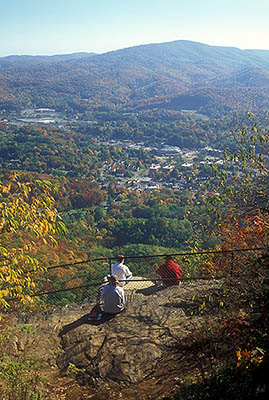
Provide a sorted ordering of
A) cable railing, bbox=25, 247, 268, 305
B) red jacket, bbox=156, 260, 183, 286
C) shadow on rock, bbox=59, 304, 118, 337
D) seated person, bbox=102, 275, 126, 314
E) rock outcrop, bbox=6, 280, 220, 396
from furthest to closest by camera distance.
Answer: red jacket, bbox=156, 260, 183, 286
seated person, bbox=102, 275, 126, 314
shadow on rock, bbox=59, 304, 118, 337
cable railing, bbox=25, 247, 268, 305
rock outcrop, bbox=6, 280, 220, 396

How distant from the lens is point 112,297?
610 centimetres

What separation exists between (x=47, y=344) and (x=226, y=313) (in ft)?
9.47

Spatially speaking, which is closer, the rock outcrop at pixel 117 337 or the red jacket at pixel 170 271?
the rock outcrop at pixel 117 337

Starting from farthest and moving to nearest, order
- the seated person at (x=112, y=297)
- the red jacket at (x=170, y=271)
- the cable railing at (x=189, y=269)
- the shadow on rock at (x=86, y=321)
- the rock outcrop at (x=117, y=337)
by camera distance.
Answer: the red jacket at (x=170, y=271) < the seated person at (x=112, y=297) < the shadow on rock at (x=86, y=321) < the cable railing at (x=189, y=269) < the rock outcrop at (x=117, y=337)

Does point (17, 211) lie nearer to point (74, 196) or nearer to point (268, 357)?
point (268, 357)

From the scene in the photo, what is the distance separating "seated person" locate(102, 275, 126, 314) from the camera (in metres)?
6.07

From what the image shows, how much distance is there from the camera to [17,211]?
4.32m

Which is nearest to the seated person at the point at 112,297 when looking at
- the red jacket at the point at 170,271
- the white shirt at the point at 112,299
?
the white shirt at the point at 112,299

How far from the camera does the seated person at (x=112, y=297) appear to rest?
19.9 feet

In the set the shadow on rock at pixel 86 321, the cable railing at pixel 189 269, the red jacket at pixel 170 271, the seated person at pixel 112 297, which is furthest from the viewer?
the red jacket at pixel 170 271

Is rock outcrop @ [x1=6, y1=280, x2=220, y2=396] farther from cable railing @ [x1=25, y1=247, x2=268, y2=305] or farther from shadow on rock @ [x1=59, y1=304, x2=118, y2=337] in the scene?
cable railing @ [x1=25, y1=247, x2=268, y2=305]

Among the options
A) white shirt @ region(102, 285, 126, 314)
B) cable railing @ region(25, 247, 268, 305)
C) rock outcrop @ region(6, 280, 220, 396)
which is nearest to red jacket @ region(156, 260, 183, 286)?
cable railing @ region(25, 247, 268, 305)

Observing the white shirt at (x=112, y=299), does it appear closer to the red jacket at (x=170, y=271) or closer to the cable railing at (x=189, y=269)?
the cable railing at (x=189, y=269)

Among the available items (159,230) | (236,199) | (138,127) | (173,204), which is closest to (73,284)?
(236,199)
